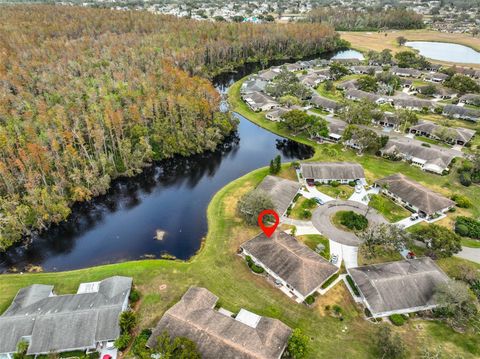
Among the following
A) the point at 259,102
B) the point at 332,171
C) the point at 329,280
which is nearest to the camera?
Answer: the point at 329,280

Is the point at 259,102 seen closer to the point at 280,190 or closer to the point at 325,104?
the point at 325,104

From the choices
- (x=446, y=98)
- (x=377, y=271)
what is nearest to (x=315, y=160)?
(x=377, y=271)

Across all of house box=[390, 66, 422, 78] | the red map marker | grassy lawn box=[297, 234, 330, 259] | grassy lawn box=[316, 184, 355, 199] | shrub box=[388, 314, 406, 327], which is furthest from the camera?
house box=[390, 66, 422, 78]

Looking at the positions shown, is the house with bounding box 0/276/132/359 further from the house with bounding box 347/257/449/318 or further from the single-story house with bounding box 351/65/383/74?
the single-story house with bounding box 351/65/383/74

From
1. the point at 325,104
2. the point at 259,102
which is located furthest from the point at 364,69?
the point at 259,102

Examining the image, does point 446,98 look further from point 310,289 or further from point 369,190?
point 310,289

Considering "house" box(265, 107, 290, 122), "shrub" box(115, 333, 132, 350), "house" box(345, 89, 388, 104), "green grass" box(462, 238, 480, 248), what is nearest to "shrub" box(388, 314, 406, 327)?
"green grass" box(462, 238, 480, 248)
